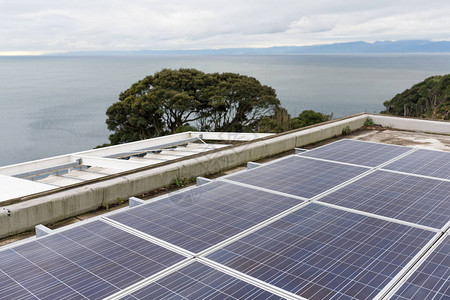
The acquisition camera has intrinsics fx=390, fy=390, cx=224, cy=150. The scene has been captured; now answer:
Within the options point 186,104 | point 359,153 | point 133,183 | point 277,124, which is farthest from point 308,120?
point 133,183

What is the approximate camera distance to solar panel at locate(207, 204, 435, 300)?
4.35m

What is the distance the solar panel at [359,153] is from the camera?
33.4 feet

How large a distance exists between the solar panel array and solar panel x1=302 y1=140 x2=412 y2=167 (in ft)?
6.68

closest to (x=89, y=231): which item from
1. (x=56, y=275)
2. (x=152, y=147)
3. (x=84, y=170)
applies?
(x=56, y=275)

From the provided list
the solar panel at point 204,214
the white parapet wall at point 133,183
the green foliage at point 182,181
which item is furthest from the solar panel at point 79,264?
the green foliage at point 182,181

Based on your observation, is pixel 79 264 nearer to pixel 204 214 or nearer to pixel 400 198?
pixel 204 214

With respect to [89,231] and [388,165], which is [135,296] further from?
[388,165]

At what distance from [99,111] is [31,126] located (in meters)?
23.0

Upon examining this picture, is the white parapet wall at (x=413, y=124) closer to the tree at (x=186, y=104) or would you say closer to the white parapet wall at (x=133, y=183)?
the white parapet wall at (x=133, y=183)

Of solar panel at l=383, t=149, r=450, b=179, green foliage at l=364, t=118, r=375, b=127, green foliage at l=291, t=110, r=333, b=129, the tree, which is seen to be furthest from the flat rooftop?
the tree

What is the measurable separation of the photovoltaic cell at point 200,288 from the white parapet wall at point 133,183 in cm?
409

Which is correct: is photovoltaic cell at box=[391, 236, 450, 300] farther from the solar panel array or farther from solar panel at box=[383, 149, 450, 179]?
solar panel at box=[383, 149, 450, 179]

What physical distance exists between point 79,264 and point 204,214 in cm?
220

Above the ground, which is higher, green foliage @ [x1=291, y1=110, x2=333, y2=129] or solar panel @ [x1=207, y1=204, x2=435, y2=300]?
solar panel @ [x1=207, y1=204, x2=435, y2=300]
